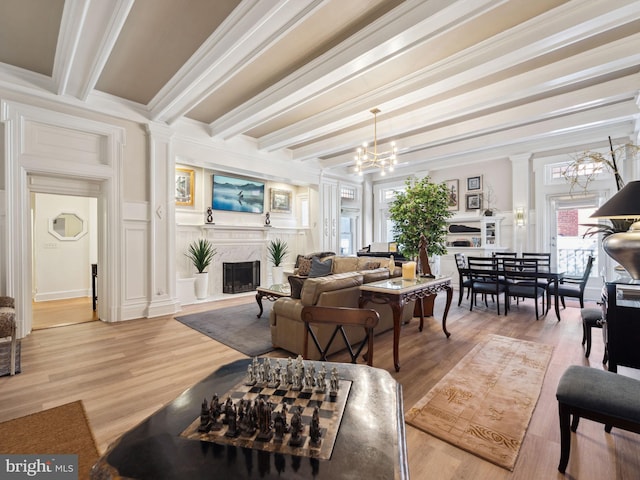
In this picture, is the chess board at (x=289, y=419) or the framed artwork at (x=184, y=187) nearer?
the chess board at (x=289, y=419)

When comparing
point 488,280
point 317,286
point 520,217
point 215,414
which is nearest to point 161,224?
point 317,286

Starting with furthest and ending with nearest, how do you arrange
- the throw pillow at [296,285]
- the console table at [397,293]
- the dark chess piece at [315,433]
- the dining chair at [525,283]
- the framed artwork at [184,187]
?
the framed artwork at [184,187] < the dining chair at [525,283] < the throw pillow at [296,285] < the console table at [397,293] < the dark chess piece at [315,433]

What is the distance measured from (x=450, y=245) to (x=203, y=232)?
19.7 feet

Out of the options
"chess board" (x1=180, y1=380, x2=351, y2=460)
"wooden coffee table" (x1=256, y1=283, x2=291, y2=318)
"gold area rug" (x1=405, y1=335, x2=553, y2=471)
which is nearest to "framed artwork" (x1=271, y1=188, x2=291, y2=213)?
"wooden coffee table" (x1=256, y1=283, x2=291, y2=318)

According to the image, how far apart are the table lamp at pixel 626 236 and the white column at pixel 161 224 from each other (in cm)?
549

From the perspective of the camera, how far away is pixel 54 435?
193cm

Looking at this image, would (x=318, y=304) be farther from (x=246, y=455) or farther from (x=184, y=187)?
(x=184, y=187)

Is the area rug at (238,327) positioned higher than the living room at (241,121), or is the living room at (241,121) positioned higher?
the living room at (241,121)

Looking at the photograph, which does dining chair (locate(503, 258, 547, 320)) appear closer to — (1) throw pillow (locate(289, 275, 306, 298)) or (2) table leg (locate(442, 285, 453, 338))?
(2) table leg (locate(442, 285, 453, 338))

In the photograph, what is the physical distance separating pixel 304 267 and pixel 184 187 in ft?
10.3

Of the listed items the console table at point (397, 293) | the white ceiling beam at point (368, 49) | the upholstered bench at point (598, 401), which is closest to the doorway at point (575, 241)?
the console table at point (397, 293)

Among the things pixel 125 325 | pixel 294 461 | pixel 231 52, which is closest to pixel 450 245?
pixel 231 52

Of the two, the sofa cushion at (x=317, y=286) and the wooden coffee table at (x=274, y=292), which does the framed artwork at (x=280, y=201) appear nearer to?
the wooden coffee table at (x=274, y=292)

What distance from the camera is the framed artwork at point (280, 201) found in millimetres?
8016
